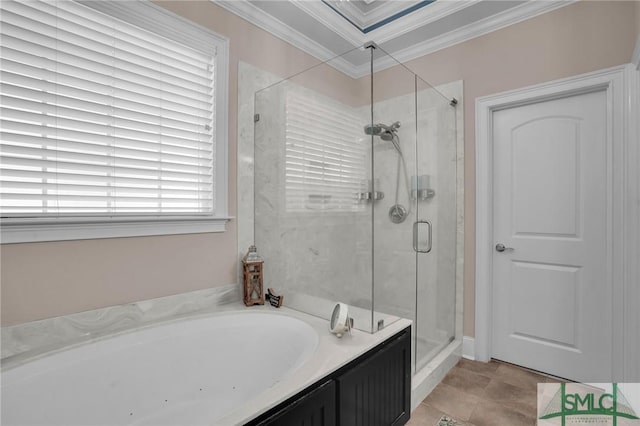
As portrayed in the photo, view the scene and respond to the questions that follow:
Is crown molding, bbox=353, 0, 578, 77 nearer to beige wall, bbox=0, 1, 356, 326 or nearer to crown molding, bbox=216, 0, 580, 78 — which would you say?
crown molding, bbox=216, 0, 580, 78

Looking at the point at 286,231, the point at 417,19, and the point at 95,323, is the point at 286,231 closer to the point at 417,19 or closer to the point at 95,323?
the point at 95,323

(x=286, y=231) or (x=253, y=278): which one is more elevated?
(x=286, y=231)

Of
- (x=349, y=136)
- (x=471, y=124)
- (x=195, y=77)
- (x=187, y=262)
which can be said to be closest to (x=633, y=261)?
(x=471, y=124)

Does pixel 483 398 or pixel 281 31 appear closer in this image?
pixel 483 398

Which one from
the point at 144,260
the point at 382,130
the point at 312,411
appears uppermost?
the point at 382,130

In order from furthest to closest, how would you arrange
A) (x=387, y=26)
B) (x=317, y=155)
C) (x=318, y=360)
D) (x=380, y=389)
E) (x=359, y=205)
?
(x=387, y=26)
(x=317, y=155)
(x=359, y=205)
(x=380, y=389)
(x=318, y=360)

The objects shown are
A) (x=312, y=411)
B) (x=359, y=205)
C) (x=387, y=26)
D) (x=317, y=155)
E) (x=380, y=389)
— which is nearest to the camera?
(x=312, y=411)

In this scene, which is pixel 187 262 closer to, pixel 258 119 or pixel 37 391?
pixel 37 391

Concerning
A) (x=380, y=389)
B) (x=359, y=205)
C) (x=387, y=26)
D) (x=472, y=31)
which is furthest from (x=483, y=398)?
(x=387, y=26)

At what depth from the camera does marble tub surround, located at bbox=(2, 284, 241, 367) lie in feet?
4.36

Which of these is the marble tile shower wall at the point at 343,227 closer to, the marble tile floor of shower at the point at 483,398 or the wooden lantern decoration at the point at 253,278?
the wooden lantern decoration at the point at 253,278

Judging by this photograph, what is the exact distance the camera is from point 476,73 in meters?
2.46

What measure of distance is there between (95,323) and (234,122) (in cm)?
140

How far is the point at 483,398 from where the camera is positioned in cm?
193
